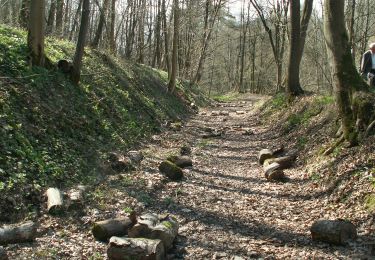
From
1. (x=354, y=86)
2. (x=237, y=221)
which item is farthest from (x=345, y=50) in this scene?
(x=237, y=221)

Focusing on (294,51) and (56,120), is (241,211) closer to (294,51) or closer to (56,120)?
(56,120)

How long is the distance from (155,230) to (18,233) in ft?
5.98

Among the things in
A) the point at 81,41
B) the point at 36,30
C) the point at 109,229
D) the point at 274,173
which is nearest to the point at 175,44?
the point at 81,41

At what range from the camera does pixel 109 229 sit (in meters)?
5.79

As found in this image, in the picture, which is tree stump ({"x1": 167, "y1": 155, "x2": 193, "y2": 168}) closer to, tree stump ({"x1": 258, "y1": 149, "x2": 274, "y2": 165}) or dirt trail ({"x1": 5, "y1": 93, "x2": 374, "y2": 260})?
dirt trail ({"x1": 5, "y1": 93, "x2": 374, "y2": 260})

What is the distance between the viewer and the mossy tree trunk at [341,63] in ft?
29.2

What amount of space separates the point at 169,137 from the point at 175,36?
8705mm

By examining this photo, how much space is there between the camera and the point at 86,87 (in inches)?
495

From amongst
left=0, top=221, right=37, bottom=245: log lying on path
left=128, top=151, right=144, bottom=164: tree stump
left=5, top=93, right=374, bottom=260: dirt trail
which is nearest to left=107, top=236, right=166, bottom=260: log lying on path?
left=5, top=93, right=374, bottom=260: dirt trail

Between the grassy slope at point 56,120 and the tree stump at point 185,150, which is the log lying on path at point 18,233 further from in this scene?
the tree stump at point 185,150

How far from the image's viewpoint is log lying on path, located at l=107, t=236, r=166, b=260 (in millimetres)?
5000

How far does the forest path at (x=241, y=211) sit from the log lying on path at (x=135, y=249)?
573 mm

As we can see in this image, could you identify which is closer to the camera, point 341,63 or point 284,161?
point 341,63

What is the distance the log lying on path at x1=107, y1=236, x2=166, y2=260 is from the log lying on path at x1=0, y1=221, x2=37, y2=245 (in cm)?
113
